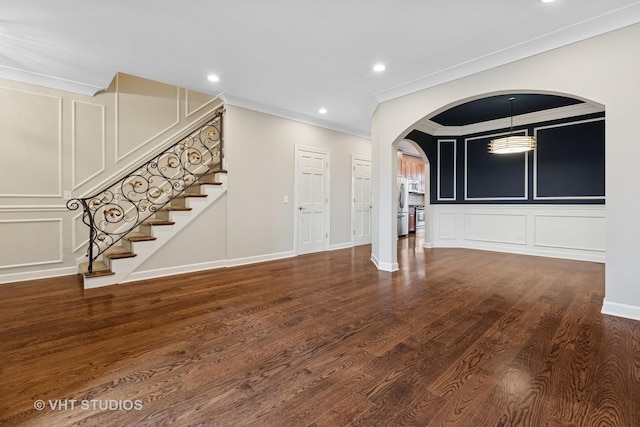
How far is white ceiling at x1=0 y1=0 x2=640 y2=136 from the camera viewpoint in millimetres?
2482

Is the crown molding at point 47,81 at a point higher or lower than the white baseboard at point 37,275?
higher

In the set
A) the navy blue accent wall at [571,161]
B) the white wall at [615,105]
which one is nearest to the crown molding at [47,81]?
the white wall at [615,105]

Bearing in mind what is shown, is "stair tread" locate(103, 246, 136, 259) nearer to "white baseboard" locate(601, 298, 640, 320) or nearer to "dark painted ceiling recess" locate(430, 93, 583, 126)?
"white baseboard" locate(601, 298, 640, 320)

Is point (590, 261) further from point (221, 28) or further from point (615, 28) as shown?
point (221, 28)

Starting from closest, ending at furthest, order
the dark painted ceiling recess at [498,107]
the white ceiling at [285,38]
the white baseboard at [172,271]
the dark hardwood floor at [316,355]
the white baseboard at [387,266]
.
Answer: the dark hardwood floor at [316,355]
the white ceiling at [285,38]
the white baseboard at [172,271]
the white baseboard at [387,266]
the dark painted ceiling recess at [498,107]

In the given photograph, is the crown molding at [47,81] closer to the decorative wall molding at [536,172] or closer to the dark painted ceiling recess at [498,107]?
the dark painted ceiling recess at [498,107]

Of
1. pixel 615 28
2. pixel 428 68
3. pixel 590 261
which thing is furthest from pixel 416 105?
pixel 590 261

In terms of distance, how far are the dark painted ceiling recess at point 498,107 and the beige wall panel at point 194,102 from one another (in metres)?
4.53

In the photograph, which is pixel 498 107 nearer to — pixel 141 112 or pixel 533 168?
pixel 533 168

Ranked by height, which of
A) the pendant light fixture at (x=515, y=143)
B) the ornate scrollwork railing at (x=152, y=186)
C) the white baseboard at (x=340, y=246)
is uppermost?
the pendant light fixture at (x=515, y=143)

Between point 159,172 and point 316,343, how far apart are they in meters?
4.01

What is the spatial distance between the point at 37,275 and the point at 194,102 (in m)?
3.45

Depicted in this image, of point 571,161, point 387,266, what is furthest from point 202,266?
point 571,161

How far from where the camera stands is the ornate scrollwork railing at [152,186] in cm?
421
